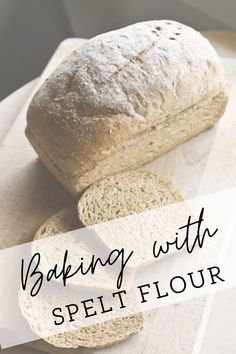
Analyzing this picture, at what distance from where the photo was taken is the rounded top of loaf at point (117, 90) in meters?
1.96

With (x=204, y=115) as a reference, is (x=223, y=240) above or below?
below

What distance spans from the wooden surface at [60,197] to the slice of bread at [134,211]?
0.43 feet

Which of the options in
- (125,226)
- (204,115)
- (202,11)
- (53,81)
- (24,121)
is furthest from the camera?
(202,11)

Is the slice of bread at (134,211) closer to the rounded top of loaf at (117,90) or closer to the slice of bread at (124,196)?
the slice of bread at (124,196)

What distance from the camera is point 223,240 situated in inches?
75.9

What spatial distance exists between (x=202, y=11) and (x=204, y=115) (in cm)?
94

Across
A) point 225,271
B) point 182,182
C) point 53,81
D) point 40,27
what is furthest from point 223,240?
point 40,27

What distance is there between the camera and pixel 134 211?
6.33 feet

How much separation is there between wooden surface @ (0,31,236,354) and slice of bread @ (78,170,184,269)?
13 cm

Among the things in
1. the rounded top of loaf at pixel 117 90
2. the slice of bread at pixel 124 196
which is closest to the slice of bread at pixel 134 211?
the slice of bread at pixel 124 196

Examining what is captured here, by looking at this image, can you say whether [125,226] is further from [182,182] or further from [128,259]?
[182,182]

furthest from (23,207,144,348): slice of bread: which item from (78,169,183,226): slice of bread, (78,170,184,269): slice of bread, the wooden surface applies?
(78,169,183,226): slice of bread

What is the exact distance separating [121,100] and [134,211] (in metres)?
0.36

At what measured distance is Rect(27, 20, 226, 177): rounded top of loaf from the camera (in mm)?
1960
